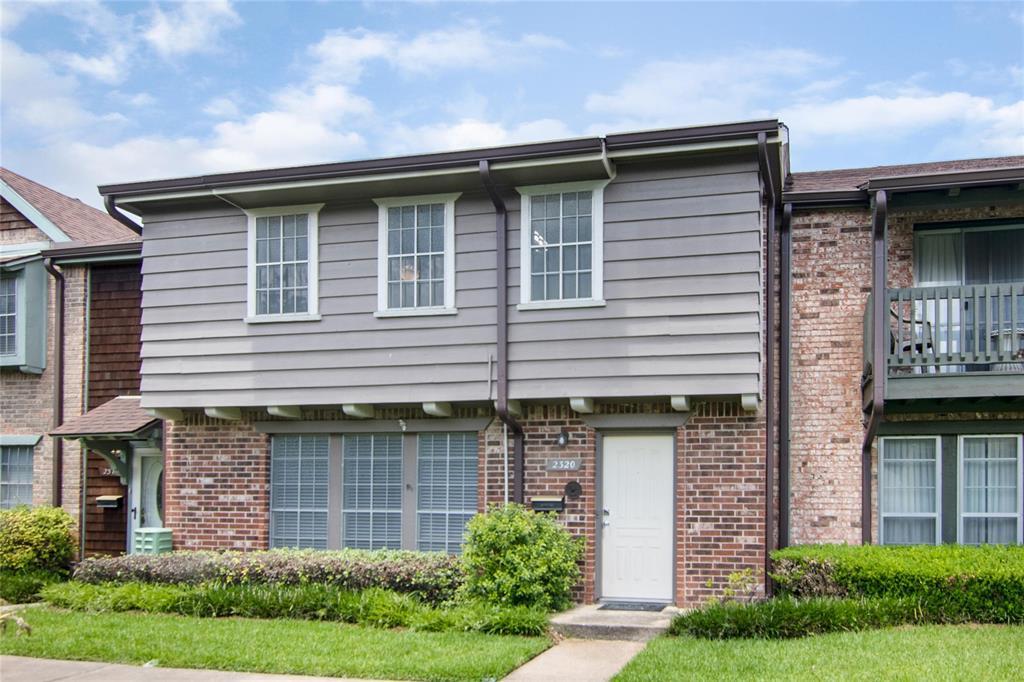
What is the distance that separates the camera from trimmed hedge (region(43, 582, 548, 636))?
10.6m

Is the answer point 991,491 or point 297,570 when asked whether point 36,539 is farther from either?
point 991,491

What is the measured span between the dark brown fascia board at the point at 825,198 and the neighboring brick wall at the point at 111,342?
9.35 meters

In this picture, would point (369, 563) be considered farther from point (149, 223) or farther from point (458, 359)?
point (149, 223)

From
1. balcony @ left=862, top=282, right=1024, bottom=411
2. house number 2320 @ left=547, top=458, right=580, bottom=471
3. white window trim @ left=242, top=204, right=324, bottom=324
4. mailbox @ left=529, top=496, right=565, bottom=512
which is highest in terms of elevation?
white window trim @ left=242, top=204, right=324, bottom=324

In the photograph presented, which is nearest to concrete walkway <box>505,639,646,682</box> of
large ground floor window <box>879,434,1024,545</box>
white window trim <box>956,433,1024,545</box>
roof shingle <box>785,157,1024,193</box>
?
large ground floor window <box>879,434,1024,545</box>

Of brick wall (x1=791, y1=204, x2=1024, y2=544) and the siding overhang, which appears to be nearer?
the siding overhang

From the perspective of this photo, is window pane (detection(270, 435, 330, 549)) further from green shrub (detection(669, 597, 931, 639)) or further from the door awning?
green shrub (detection(669, 597, 931, 639))

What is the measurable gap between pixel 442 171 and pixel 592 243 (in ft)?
6.16

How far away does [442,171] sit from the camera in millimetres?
12078

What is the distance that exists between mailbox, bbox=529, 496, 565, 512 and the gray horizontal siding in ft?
4.02

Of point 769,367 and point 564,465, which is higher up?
point 769,367

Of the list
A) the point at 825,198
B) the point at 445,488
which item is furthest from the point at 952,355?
the point at 445,488

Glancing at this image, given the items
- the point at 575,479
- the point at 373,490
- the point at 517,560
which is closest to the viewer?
the point at 517,560

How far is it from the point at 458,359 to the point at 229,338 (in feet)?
10.0
